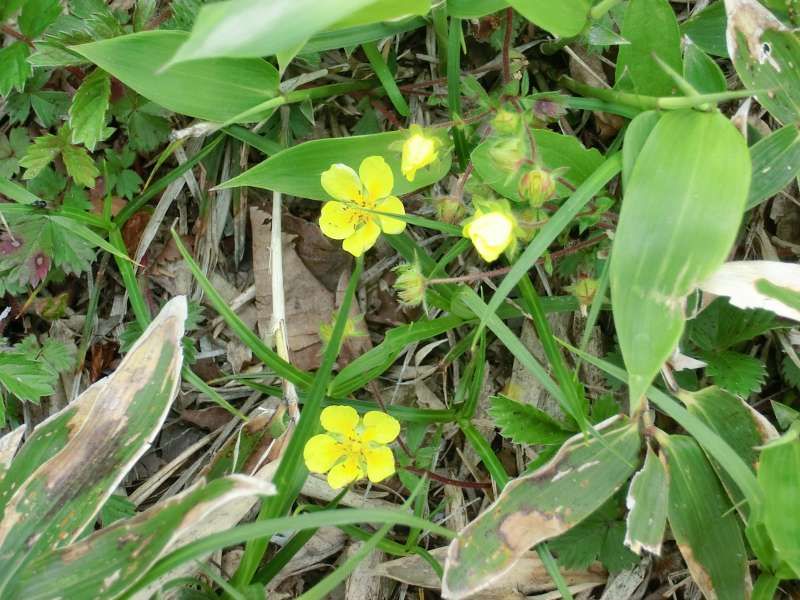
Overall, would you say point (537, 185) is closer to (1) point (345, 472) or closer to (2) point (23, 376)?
(1) point (345, 472)

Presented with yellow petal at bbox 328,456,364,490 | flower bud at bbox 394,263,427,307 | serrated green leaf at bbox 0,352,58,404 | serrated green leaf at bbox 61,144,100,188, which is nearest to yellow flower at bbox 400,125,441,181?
flower bud at bbox 394,263,427,307

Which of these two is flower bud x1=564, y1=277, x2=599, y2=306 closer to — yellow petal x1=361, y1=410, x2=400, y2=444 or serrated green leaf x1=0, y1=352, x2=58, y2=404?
yellow petal x1=361, y1=410, x2=400, y2=444

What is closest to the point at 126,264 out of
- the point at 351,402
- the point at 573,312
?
the point at 351,402

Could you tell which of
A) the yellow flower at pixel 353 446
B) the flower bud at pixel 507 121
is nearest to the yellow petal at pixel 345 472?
the yellow flower at pixel 353 446

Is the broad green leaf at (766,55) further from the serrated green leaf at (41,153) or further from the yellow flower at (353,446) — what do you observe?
the serrated green leaf at (41,153)

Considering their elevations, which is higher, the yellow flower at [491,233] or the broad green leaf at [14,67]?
the broad green leaf at [14,67]

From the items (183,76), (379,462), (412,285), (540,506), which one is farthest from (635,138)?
(183,76)
